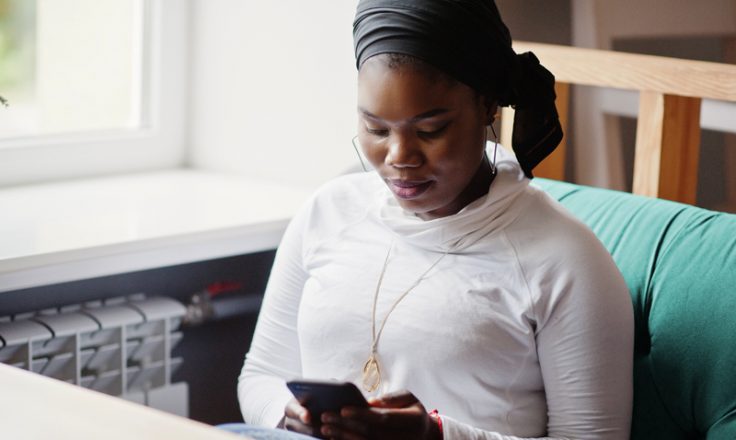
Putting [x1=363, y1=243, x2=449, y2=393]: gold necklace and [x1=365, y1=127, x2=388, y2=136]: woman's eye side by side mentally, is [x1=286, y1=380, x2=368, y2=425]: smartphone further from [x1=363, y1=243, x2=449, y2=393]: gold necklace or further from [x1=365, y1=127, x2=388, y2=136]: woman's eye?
[x1=365, y1=127, x2=388, y2=136]: woman's eye

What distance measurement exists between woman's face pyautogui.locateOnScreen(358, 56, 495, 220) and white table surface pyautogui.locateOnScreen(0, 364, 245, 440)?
519mm

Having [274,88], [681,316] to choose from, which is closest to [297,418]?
[681,316]

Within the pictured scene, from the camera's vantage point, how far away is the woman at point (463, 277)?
4.56 feet

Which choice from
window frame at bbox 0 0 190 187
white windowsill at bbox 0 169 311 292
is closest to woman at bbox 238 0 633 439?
white windowsill at bbox 0 169 311 292

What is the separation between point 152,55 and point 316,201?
999 millimetres

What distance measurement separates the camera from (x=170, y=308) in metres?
2.09

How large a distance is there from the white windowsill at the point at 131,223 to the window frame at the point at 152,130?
0.14 feet

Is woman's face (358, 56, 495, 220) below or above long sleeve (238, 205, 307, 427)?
above

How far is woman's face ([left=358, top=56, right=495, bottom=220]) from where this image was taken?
142 centimetres

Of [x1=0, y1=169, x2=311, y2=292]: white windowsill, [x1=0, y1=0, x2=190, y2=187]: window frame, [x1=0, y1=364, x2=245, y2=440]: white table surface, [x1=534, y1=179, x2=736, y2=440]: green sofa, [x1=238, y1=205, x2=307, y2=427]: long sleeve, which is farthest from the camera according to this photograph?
[x1=0, y1=0, x2=190, y2=187]: window frame

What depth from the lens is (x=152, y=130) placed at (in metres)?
2.54

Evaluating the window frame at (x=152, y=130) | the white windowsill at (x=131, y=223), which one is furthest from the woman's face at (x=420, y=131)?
the window frame at (x=152, y=130)

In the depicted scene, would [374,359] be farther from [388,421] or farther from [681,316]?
[681,316]

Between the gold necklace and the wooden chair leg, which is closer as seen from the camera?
the gold necklace
